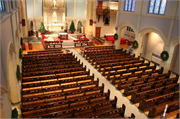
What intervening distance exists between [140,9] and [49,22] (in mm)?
20317

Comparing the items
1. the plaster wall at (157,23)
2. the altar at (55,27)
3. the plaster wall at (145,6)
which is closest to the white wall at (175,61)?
the plaster wall at (157,23)

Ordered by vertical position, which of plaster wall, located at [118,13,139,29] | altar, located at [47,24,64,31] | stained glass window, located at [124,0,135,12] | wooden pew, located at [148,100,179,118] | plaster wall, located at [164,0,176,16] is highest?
stained glass window, located at [124,0,135,12]

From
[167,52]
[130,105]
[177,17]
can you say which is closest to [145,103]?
[130,105]

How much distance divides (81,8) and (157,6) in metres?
18.0

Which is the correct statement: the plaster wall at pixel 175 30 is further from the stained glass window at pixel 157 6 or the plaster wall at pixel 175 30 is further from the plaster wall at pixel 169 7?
the stained glass window at pixel 157 6

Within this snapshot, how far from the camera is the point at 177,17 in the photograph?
37.1 feet

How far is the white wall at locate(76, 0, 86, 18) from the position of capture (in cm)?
2805

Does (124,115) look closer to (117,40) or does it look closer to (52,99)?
(52,99)

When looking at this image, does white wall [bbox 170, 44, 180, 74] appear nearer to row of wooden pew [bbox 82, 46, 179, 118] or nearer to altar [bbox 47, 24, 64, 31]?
row of wooden pew [bbox 82, 46, 179, 118]

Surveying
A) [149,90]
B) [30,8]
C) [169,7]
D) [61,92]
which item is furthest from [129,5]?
[30,8]

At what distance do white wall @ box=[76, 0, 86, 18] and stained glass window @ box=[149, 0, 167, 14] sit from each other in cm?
1628

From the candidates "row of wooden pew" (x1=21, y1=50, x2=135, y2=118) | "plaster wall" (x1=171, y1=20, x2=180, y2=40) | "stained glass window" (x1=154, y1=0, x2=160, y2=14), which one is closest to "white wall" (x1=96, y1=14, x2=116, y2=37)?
"stained glass window" (x1=154, y1=0, x2=160, y2=14)

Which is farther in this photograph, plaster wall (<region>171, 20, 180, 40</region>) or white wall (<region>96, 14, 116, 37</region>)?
white wall (<region>96, 14, 116, 37</region>)

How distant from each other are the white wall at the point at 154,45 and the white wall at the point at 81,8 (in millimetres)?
15824
